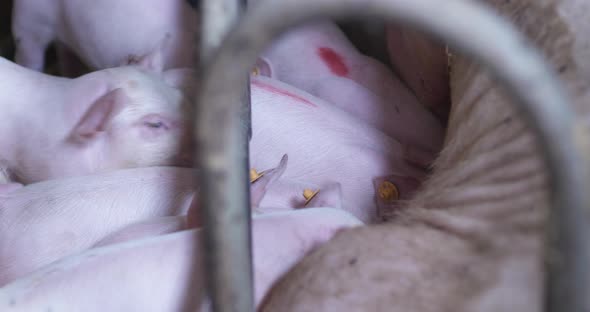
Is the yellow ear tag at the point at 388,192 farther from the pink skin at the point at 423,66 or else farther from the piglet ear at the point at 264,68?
the piglet ear at the point at 264,68

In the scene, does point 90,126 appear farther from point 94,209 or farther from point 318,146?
point 318,146

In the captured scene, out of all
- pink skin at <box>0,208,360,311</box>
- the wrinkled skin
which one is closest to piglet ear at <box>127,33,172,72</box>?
pink skin at <box>0,208,360,311</box>

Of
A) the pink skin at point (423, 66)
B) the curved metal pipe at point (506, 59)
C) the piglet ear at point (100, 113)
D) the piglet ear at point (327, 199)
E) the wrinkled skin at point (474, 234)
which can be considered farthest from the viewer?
the pink skin at point (423, 66)

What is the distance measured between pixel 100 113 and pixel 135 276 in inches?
21.4

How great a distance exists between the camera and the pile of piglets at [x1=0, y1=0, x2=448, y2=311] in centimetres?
90

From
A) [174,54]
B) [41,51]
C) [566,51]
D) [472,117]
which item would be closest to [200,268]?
[472,117]

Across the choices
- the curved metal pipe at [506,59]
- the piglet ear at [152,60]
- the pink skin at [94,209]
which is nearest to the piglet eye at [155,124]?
the pink skin at [94,209]

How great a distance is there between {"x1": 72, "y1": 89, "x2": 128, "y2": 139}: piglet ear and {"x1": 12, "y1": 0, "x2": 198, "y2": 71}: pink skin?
0.42 metres

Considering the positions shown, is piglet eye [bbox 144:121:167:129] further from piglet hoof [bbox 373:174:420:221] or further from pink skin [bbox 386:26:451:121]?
pink skin [bbox 386:26:451:121]

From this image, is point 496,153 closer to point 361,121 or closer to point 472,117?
point 472,117

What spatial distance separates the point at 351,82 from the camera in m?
1.62

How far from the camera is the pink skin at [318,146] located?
1.40m

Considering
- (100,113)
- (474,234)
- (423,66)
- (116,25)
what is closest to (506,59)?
(474,234)

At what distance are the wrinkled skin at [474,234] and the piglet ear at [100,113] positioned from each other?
64 centimetres
